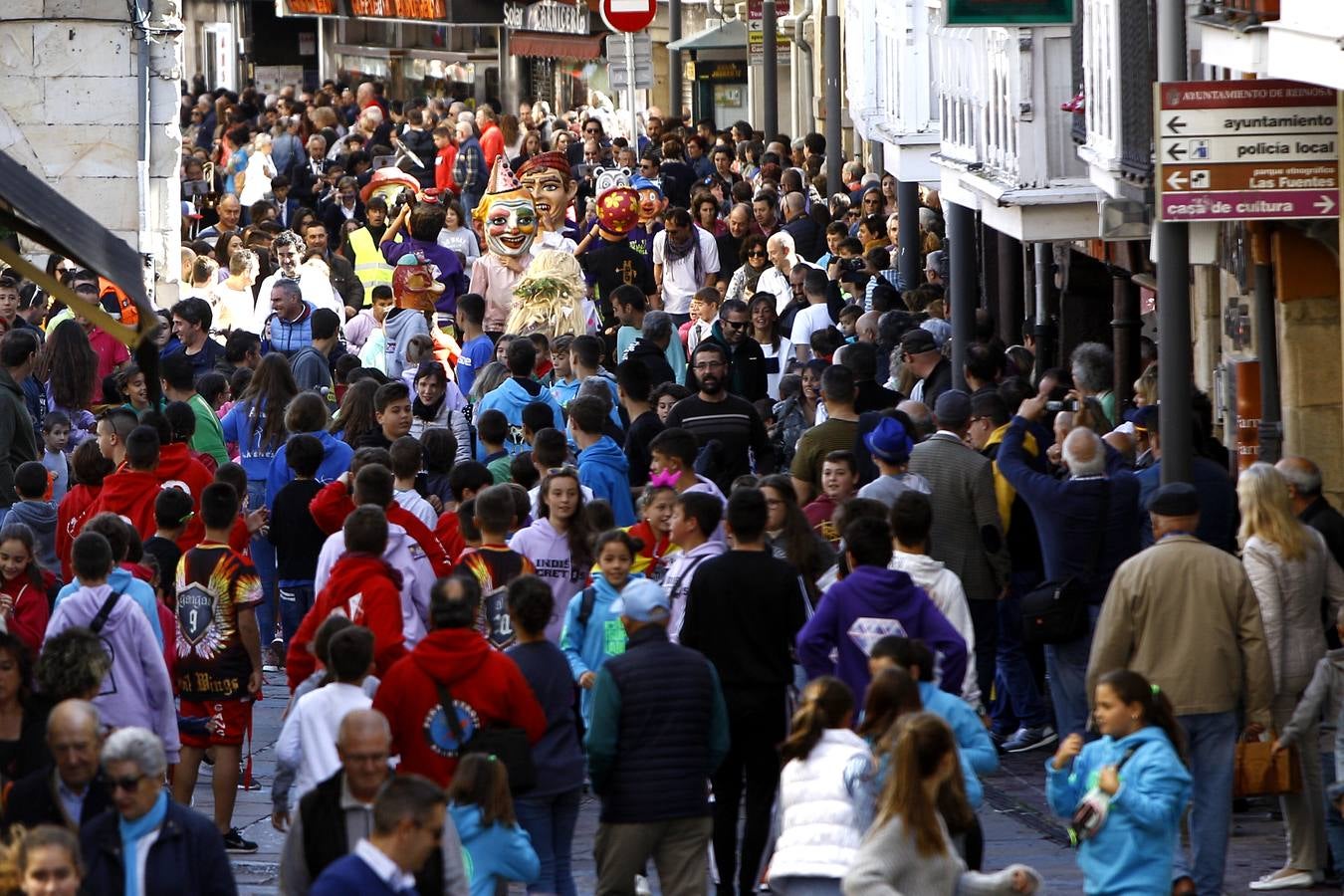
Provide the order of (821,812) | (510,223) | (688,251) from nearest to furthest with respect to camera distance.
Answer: (821,812)
(510,223)
(688,251)

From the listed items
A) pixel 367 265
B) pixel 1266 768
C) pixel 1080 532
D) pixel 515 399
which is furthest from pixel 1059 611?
pixel 367 265

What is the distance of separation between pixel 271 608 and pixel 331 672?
5.67 m

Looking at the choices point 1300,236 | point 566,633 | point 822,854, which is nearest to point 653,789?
point 822,854

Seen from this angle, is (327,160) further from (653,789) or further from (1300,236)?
(653,789)

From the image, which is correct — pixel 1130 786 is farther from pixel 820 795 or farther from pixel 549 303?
pixel 549 303

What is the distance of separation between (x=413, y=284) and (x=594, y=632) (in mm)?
8878

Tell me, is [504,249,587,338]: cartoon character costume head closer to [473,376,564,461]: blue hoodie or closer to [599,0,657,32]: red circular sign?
[473,376,564,461]: blue hoodie

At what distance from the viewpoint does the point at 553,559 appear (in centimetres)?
1073

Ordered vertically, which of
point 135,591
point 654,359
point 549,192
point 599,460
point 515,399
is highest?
point 549,192

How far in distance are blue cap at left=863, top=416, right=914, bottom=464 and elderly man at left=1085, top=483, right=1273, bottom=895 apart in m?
→ 1.79

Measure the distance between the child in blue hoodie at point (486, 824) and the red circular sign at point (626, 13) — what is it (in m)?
22.2

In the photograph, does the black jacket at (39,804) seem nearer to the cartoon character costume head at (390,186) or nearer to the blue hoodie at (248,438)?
the blue hoodie at (248,438)

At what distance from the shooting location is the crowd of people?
7312 mm

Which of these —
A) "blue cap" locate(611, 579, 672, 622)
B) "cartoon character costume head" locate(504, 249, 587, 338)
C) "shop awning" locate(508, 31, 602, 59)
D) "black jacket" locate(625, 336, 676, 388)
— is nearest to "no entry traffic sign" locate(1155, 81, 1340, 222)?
"blue cap" locate(611, 579, 672, 622)
